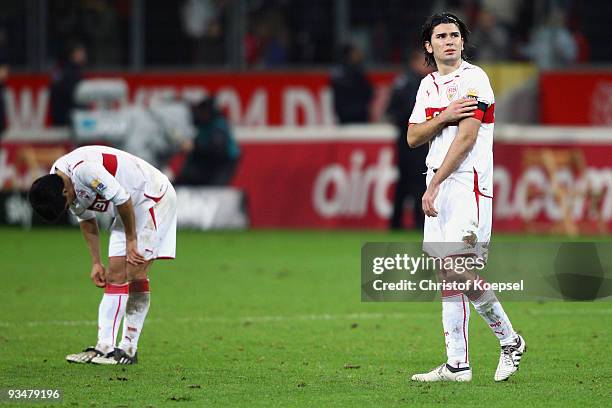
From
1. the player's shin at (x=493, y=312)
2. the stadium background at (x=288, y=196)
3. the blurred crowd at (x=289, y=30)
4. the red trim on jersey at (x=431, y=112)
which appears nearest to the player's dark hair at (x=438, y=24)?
the red trim on jersey at (x=431, y=112)

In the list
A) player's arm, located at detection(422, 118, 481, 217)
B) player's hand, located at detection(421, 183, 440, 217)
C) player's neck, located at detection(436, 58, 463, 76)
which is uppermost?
player's neck, located at detection(436, 58, 463, 76)

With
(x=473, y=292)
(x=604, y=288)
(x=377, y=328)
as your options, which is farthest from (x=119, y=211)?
(x=604, y=288)

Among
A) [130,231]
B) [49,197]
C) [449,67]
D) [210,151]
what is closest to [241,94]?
[210,151]

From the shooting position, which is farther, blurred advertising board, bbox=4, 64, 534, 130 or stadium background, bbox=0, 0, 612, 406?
blurred advertising board, bbox=4, 64, 534, 130

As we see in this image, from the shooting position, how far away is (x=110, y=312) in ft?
32.2

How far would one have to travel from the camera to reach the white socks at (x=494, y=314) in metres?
8.70

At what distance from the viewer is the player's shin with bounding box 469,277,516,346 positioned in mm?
8695

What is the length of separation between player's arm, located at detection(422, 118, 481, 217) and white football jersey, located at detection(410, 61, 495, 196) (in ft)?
0.22

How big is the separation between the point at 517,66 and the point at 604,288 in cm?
1191

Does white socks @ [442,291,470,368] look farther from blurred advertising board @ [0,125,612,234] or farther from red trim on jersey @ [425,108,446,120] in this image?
blurred advertising board @ [0,125,612,234]

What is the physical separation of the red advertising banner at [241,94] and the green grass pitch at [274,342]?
9.97 meters

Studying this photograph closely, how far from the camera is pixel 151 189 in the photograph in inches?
390

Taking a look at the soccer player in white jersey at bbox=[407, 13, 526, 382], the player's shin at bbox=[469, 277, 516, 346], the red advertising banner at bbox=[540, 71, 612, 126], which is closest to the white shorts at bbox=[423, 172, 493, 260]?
the soccer player in white jersey at bbox=[407, 13, 526, 382]

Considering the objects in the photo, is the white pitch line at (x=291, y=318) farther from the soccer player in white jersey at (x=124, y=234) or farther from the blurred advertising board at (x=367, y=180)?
the blurred advertising board at (x=367, y=180)
